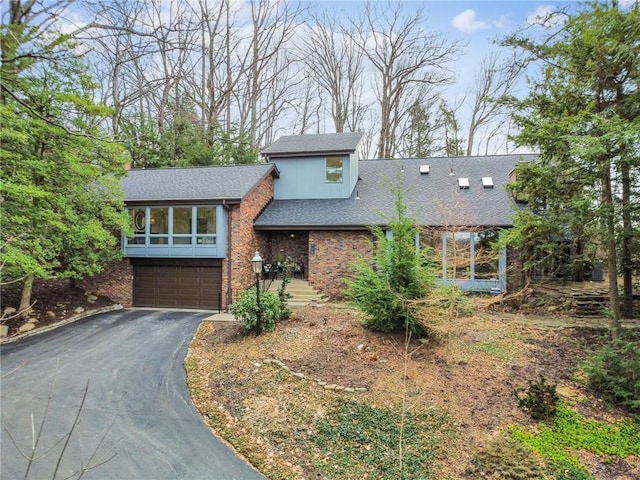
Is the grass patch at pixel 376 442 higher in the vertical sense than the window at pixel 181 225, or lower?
lower

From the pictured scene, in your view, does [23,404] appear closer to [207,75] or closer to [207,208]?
[207,208]

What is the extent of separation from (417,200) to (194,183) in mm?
9023

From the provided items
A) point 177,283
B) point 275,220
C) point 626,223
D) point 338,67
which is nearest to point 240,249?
point 275,220

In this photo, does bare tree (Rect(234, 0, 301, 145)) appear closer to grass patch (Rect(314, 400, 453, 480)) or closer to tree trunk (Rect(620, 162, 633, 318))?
tree trunk (Rect(620, 162, 633, 318))

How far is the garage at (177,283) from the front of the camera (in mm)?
12711

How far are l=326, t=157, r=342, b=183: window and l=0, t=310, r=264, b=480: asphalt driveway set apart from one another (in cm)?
880

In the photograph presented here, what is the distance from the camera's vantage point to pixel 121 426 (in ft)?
17.5

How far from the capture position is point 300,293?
42.8ft

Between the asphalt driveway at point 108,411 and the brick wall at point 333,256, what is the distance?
5.35 meters

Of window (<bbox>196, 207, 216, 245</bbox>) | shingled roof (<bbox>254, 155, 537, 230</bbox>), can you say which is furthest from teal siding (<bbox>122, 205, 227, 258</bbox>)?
shingled roof (<bbox>254, 155, 537, 230</bbox>)

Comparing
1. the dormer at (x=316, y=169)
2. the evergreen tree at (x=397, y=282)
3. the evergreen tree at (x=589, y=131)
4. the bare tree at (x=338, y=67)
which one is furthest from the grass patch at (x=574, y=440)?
the bare tree at (x=338, y=67)

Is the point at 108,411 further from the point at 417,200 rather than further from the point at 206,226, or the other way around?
the point at 417,200

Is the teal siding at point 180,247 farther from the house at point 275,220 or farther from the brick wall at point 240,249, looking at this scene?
the brick wall at point 240,249

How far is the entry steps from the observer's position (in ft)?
40.9
